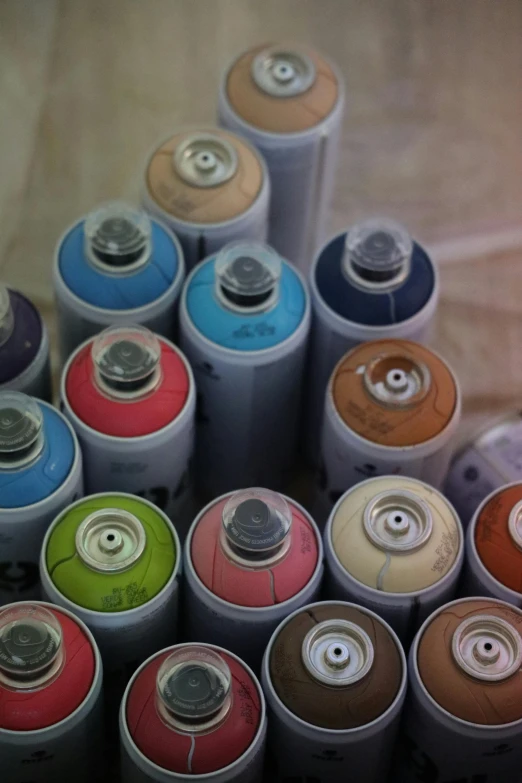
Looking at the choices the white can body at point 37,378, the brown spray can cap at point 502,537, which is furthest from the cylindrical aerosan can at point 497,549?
the white can body at point 37,378

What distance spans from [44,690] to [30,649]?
3 cm

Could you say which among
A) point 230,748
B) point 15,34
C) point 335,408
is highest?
point 15,34

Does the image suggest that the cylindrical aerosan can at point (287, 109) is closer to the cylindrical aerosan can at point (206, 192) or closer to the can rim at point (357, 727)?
the cylindrical aerosan can at point (206, 192)

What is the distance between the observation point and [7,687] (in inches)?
30.0

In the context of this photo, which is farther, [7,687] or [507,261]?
[507,261]

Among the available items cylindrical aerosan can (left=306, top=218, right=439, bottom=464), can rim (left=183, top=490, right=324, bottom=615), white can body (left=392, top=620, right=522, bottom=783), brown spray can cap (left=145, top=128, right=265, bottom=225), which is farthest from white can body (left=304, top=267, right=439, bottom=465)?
white can body (left=392, top=620, right=522, bottom=783)

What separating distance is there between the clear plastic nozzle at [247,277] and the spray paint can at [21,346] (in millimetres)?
176

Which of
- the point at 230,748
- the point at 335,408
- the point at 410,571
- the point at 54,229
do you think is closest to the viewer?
the point at 230,748

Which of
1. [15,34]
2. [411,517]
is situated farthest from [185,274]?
[15,34]

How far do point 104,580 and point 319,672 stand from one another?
18 centimetres

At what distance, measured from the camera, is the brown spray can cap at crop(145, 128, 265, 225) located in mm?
1066

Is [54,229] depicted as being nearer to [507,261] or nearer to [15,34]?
[15,34]

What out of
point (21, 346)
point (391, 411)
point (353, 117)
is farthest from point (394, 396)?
point (353, 117)

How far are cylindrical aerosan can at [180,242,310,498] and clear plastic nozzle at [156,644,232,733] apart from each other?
320 millimetres
